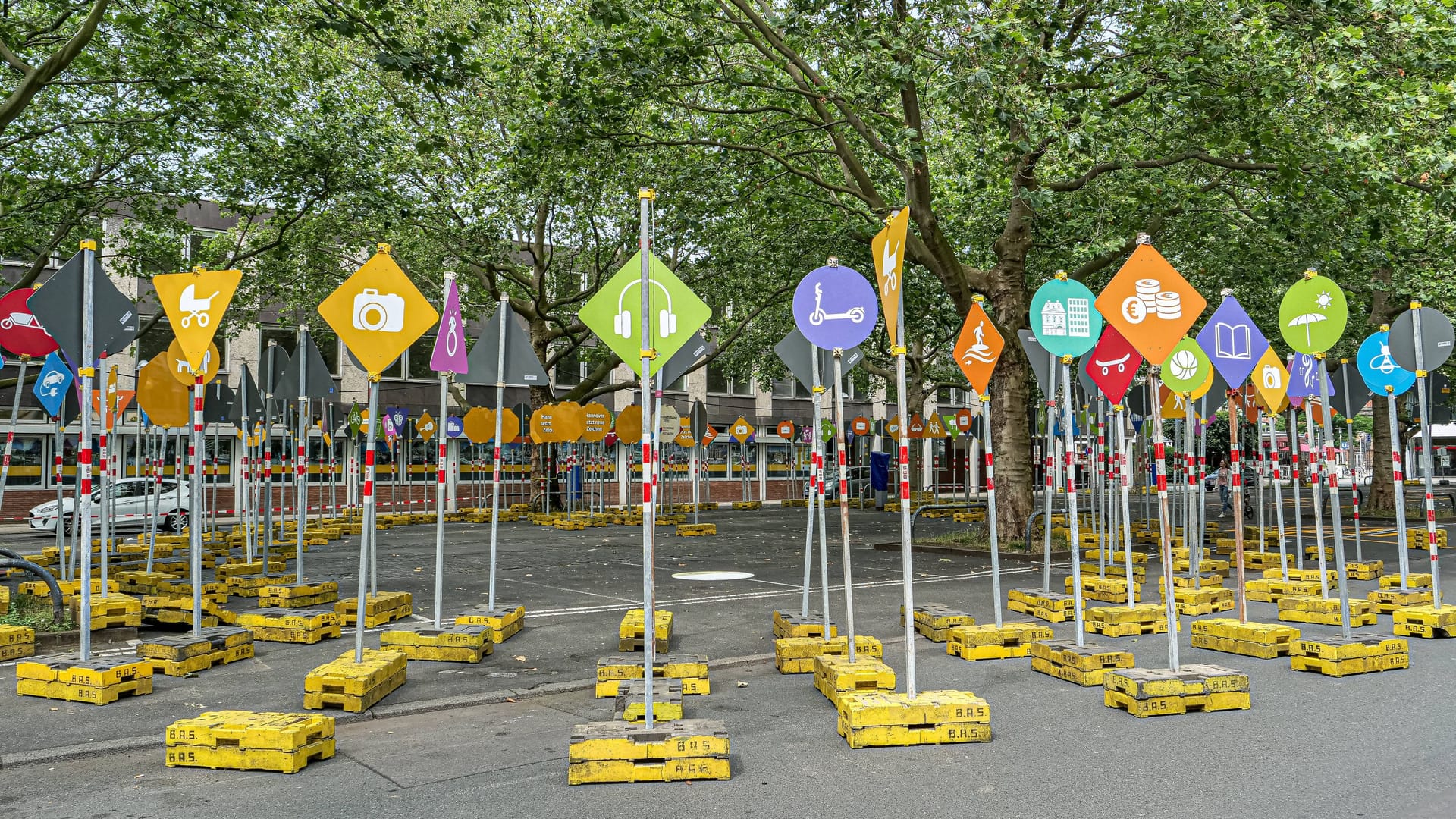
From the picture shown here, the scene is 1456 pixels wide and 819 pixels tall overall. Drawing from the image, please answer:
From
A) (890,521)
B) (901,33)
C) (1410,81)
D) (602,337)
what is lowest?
(890,521)

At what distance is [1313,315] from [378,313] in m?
7.80

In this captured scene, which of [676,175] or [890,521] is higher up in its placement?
[676,175]

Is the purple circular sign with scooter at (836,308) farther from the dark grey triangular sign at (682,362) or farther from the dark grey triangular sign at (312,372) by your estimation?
the dark grey triangular sign at (312,372)

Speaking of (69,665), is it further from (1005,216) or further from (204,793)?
(1005,216)

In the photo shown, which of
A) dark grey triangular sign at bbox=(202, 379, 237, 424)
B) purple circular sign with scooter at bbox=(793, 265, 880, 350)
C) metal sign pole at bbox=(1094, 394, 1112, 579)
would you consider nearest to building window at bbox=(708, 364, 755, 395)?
metal sign pole at bbox=(1094, 394, 1112, 579)

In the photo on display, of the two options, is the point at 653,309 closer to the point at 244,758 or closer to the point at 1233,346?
the point at 244,758

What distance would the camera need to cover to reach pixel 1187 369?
10.1 meters

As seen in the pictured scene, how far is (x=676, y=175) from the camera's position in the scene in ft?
52.1

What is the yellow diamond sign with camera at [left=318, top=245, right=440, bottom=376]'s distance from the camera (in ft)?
23.2

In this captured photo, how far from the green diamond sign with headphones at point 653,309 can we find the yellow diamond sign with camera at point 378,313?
1.84 meters

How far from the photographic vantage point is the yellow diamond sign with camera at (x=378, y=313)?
709 centimetres

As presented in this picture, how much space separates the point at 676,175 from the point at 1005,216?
8941 millimetres

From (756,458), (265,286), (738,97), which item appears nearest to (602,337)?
(738,97)

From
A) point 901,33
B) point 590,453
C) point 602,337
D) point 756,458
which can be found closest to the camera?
point 602,337
